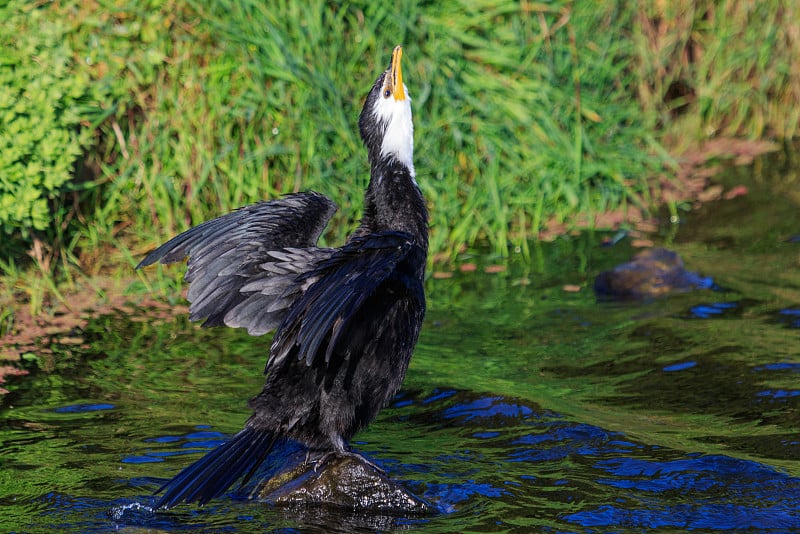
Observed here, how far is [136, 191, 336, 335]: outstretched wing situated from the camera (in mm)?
4711

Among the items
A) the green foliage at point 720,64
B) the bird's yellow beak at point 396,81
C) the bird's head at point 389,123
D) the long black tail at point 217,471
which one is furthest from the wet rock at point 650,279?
the long black tail at point 217,471

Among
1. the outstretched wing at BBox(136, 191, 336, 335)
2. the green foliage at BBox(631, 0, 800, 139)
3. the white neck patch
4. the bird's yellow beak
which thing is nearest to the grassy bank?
the green foliage at BBox(631, 0, 800, 139)

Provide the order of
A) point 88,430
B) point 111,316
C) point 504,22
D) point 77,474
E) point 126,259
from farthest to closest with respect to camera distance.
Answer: point 504,22
point 126,259
point 111,316
point 88,430
point 77,474

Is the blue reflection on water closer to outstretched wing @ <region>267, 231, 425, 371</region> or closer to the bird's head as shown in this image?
the bird's head

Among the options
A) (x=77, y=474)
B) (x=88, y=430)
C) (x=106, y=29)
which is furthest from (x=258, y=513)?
(x=106, y=29)

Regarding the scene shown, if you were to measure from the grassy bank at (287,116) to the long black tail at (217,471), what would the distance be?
8.42ft

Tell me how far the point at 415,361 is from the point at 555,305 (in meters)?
1.17

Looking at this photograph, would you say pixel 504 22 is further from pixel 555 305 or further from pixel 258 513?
pixel 258 513

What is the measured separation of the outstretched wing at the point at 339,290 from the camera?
4.08 metres

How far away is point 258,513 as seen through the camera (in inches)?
175

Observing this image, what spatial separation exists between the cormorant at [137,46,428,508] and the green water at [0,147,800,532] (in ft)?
1.12

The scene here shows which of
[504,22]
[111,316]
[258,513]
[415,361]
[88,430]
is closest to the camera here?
[258,513]

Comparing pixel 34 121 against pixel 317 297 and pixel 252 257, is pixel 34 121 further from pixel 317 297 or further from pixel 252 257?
pixel 317 297

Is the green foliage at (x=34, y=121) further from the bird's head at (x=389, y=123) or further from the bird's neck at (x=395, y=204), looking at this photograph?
the bird's neck at (x=395, y=204)
